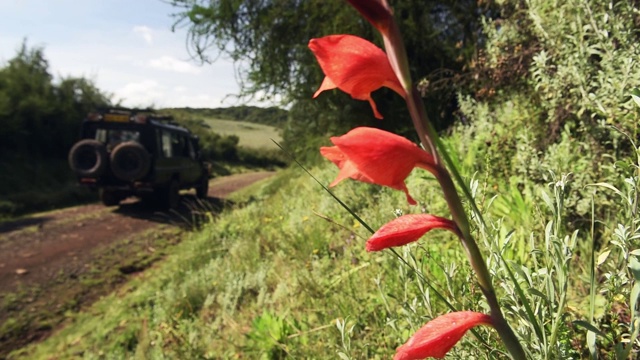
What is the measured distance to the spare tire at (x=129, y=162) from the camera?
9984mm

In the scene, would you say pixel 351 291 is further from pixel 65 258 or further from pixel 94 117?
pixel 94 117

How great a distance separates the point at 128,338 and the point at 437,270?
3143 mm

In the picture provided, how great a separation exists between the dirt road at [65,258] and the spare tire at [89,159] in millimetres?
1116

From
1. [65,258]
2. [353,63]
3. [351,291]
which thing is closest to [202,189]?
[65,258]

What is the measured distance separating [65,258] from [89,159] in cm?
379

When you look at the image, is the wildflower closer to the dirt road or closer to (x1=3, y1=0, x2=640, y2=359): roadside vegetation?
(x1=3, y1=0, x2=640, y2=359): roadside vegetation

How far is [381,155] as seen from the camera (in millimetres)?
624

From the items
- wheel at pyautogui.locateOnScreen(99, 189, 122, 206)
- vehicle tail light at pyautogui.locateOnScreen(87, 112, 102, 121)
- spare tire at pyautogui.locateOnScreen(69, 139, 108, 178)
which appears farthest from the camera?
wheel at pyautogui.locateOnScreen(99, 189, 122, 206)

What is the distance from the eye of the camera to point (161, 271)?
20.8ft

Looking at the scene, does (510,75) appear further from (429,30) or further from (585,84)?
(429,30)

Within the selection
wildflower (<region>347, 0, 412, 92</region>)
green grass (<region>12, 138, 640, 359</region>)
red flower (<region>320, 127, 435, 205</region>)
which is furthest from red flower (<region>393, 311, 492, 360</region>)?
wildflower (<region>347, 0, 412, 92</region>)

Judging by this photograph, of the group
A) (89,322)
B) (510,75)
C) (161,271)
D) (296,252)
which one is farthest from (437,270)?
(161,271)

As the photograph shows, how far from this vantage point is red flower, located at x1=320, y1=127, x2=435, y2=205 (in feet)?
2.02

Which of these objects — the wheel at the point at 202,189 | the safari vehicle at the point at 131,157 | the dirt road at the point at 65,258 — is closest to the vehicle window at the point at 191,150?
the safari vehicle at the point at 131,157
